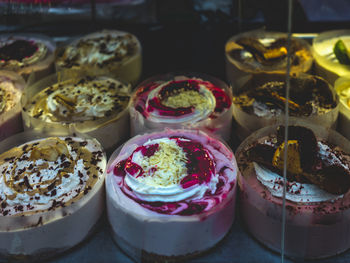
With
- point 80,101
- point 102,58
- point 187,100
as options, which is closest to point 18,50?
point 102,58

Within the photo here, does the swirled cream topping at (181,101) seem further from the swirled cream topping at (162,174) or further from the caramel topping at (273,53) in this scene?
the caramel topping at (273,53)

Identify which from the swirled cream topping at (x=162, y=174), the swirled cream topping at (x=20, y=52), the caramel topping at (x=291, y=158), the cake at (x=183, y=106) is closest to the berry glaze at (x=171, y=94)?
the cake at (x=183, y=106)

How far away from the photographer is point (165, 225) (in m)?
1.57

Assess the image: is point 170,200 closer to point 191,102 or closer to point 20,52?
point 191,102

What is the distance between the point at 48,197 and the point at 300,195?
101 cm

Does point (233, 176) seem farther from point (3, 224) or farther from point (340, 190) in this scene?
point (3, 224)

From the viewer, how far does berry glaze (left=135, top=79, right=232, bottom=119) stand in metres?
2.14

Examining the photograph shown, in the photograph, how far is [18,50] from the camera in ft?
8.89

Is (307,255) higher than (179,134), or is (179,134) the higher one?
(179,134)

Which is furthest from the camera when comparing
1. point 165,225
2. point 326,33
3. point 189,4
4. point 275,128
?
point 189,4

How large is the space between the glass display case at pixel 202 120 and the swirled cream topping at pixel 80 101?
1cm

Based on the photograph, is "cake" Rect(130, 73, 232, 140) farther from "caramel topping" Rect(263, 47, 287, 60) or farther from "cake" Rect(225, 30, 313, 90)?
"caramel topping" Rect(263, 47, 287, 60)

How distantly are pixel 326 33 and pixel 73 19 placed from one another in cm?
173

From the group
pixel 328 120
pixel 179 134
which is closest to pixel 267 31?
pixel 328 120
